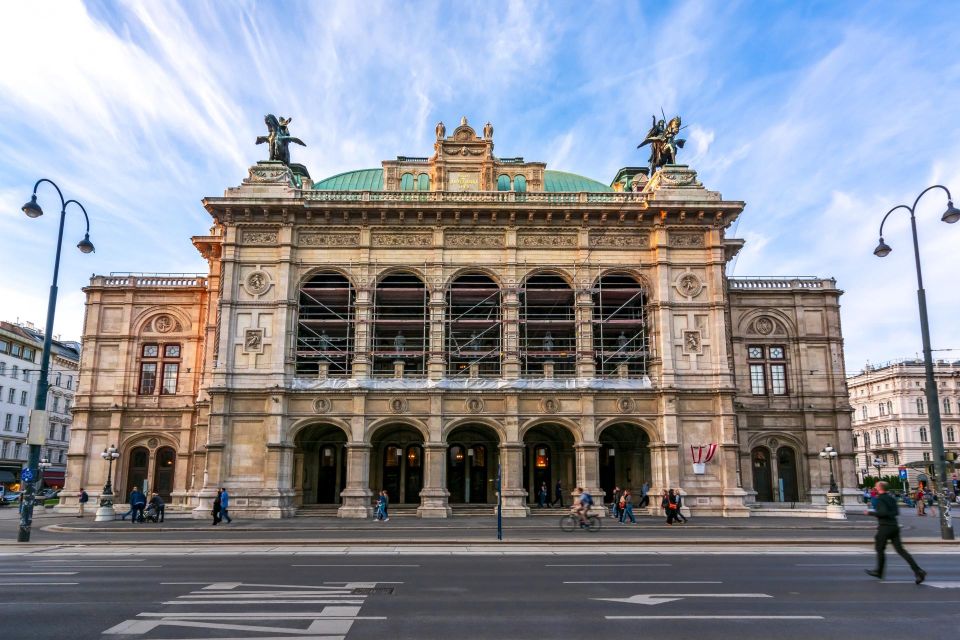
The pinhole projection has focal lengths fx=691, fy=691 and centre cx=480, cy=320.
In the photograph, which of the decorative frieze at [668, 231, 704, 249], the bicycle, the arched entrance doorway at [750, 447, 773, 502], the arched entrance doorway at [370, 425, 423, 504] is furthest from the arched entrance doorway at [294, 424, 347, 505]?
the arched entrance doorway at [750, 447, 773, 502]

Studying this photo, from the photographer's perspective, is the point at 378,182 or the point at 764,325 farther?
the point at 378,182

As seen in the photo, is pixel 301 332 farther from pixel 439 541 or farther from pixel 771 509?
pixel 771 509

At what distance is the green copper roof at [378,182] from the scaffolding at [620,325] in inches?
340

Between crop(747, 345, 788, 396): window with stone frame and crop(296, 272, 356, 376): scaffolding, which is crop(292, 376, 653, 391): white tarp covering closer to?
crop(296, 272, 356, 376): scaffolding

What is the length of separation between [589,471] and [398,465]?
37.7 feet

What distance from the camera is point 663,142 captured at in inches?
1623

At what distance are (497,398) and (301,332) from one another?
12250 millimetres

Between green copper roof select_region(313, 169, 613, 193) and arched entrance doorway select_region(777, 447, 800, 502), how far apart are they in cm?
2052

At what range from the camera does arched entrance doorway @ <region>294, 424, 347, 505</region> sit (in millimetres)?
39312

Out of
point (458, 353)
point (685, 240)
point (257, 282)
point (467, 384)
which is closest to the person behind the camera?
point (467, 384)

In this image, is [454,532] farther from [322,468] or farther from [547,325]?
[322,468]

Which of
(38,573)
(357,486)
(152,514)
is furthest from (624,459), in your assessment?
(38,573)

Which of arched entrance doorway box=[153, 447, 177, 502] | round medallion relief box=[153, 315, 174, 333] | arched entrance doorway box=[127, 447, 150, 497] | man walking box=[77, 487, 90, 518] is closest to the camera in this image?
man walking box=[77, 487, 90, 518]

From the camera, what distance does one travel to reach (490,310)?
3925 centimetres
